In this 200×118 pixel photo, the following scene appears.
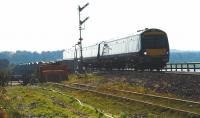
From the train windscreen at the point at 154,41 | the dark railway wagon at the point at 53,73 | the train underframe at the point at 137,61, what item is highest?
the train windscreen at the point at 154,41

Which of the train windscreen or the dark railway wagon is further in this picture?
the dark railway wagon

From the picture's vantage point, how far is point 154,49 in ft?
133

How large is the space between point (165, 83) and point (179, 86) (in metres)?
2.30

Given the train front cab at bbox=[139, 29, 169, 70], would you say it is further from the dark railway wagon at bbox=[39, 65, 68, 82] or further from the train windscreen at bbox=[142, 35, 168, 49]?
the dark railway wagon at bbox=[39, 65, 68, 82]

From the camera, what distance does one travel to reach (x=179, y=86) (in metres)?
27.7

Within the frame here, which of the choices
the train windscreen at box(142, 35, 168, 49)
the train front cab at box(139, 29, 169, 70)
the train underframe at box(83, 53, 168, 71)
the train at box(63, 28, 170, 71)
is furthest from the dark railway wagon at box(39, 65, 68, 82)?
the train windscreen at box(142, 35, 168, 49)

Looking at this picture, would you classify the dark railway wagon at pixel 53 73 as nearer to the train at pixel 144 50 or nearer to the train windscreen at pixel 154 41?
the train at pixel 144 50

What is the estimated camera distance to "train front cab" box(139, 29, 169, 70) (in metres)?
39.9

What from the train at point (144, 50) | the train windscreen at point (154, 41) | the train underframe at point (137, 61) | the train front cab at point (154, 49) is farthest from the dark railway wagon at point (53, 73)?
the train windscreen at point (154, 41)

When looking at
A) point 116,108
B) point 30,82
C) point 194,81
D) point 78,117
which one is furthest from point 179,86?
point 30,82

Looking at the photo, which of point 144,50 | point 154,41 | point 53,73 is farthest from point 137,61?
point 53,73

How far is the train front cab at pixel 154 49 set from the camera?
39.9 meters

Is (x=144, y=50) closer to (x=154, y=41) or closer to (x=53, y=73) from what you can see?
(x=154, y=41)

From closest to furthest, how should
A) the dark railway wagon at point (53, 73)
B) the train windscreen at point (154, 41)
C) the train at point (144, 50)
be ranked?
the train at point (144, 50) → the train windscreen at point (154, 41) → the dark railway wagon at point (53, 73)
